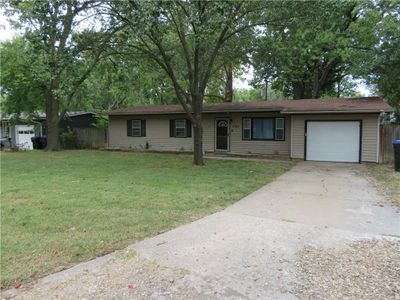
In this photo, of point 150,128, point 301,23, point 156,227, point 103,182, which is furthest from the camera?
point 150,128

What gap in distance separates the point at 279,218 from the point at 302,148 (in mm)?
9914

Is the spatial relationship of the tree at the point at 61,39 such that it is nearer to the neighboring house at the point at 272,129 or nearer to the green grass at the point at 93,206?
the green grass at the point at 93,206

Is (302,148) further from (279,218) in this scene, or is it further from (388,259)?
(388,259)

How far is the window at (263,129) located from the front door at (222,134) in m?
1.02

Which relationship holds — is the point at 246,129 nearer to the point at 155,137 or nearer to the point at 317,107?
the point at 317,107

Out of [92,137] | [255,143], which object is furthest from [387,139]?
[92,137]

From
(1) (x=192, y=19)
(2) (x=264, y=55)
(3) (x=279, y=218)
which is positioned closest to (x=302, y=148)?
(2) (x=264, y=55)

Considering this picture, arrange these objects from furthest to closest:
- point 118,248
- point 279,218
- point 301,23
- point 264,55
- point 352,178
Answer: point 264,55 < point 301,23 < point 352,178 < point 279,218 < point 118,248

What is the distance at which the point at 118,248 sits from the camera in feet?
13.6

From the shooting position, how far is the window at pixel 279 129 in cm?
1608

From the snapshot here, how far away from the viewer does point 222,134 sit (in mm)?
17906

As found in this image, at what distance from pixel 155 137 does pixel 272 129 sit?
7.17m

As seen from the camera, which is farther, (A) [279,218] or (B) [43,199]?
(B) [43,199]

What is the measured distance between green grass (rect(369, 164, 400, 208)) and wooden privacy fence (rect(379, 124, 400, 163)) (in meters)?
1.10
